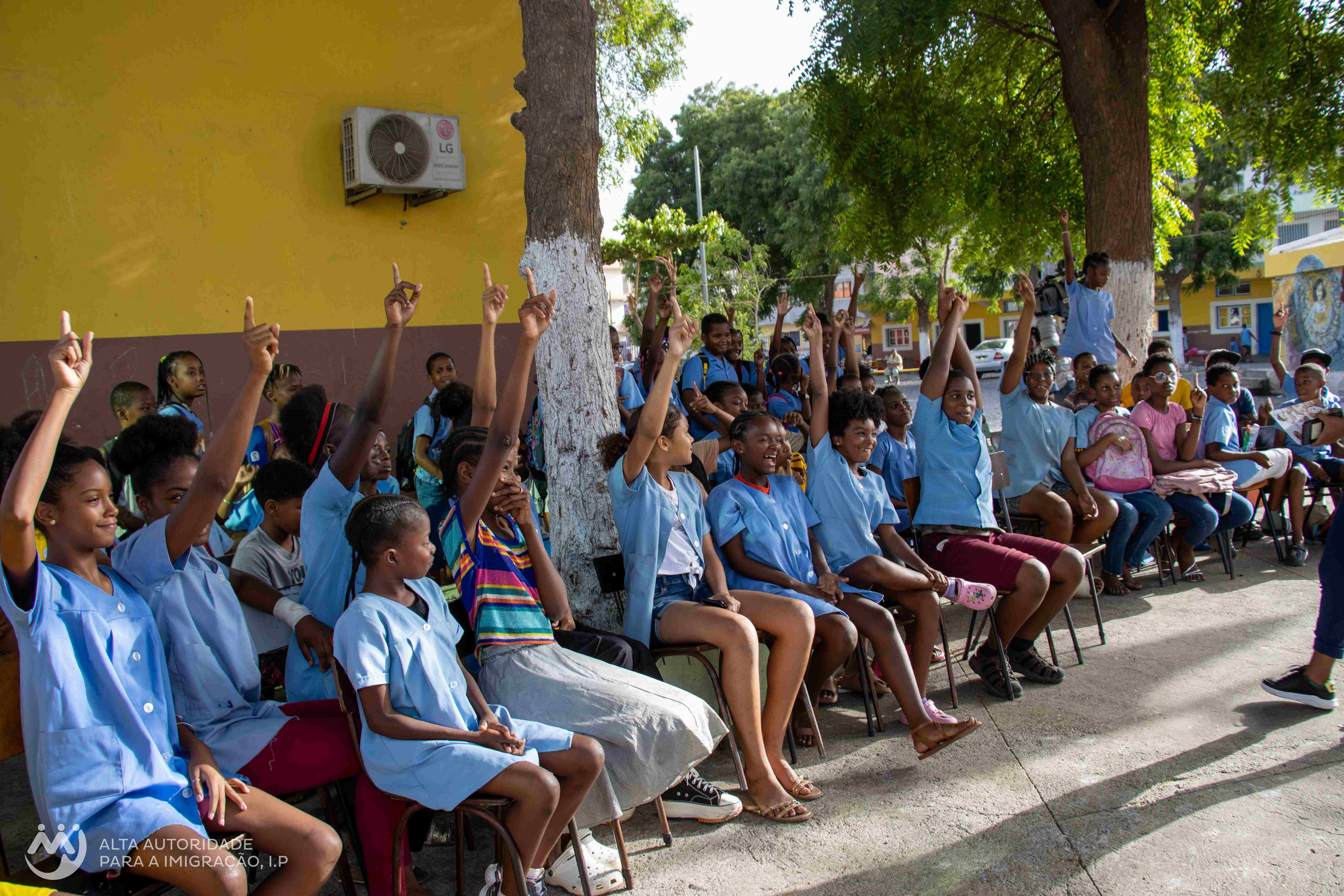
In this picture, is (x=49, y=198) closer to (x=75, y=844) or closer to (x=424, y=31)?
(x=424, y=31)

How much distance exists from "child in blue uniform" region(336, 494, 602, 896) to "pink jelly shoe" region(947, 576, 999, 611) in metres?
2.20

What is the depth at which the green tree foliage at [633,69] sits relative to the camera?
1223cm

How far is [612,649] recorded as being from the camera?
11.7 ft

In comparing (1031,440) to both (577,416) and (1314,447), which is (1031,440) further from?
(577,416)

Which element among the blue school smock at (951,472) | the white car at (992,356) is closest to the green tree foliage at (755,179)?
the white car at (992,356)

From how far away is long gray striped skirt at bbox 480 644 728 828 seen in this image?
3061 mm

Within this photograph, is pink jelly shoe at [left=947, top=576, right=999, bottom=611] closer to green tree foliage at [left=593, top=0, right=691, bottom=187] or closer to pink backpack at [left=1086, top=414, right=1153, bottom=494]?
pink backpack at [left=1086, top=414, right=1153, bottom=494]

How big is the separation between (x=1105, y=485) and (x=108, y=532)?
5.81 metres

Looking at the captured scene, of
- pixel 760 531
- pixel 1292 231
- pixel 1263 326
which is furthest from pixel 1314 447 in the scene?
pixel 1292 231

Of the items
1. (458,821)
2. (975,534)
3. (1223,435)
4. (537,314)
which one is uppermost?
(537,314)

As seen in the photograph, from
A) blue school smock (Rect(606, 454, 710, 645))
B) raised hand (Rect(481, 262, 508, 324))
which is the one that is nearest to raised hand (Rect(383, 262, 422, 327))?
raised hand (Rect(481, 262, 508, 324))

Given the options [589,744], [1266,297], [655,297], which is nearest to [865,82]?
[655,297]

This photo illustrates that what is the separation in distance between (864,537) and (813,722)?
968mm

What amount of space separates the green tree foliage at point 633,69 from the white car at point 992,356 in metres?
20.9
